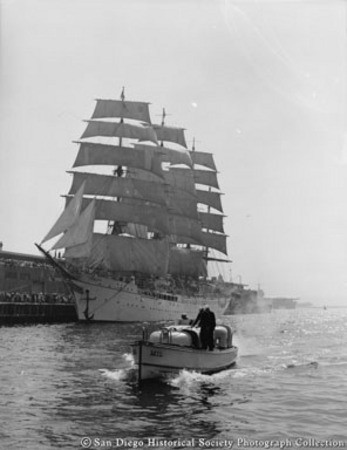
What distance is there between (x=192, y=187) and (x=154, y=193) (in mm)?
19184

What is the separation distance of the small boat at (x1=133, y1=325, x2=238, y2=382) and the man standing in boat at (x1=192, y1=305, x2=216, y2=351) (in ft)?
0.79

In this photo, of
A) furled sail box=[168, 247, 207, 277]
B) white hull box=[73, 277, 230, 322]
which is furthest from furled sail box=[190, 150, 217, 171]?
white hull box=[73, 277, 230, 322]

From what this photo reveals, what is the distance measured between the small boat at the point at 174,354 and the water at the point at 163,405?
0.46 meters

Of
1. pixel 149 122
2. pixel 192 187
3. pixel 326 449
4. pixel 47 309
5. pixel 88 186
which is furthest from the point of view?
pixel 192 187

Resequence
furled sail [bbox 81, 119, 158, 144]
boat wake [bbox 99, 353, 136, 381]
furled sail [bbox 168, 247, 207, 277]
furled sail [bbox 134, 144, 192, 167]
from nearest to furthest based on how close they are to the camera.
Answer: boat wake [bbox 99, 353, 136, 381] → furled sail [bbox 81, 119, 158, 144] → furled sail [bbox 168, 247, 207, 277] → furled sail [bbox 134, 144, 192, 167]

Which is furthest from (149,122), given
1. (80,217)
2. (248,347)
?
(248,347)

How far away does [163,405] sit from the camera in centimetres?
1777

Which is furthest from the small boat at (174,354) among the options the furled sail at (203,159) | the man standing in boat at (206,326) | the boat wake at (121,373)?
the furled sail at (203,159)

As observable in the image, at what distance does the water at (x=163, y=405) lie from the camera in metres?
13.8

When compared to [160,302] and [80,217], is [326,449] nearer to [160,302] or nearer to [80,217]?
[80,217]

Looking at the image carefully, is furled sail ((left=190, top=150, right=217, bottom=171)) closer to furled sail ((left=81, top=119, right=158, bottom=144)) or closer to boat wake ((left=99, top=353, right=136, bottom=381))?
furled sail ((left=81, top=119, right=158, bottom=144))

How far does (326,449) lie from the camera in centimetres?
1334

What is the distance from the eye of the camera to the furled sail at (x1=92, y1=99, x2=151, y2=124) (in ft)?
258

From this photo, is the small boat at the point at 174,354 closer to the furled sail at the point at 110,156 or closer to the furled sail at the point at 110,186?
the furled sail at the point at 110,186
